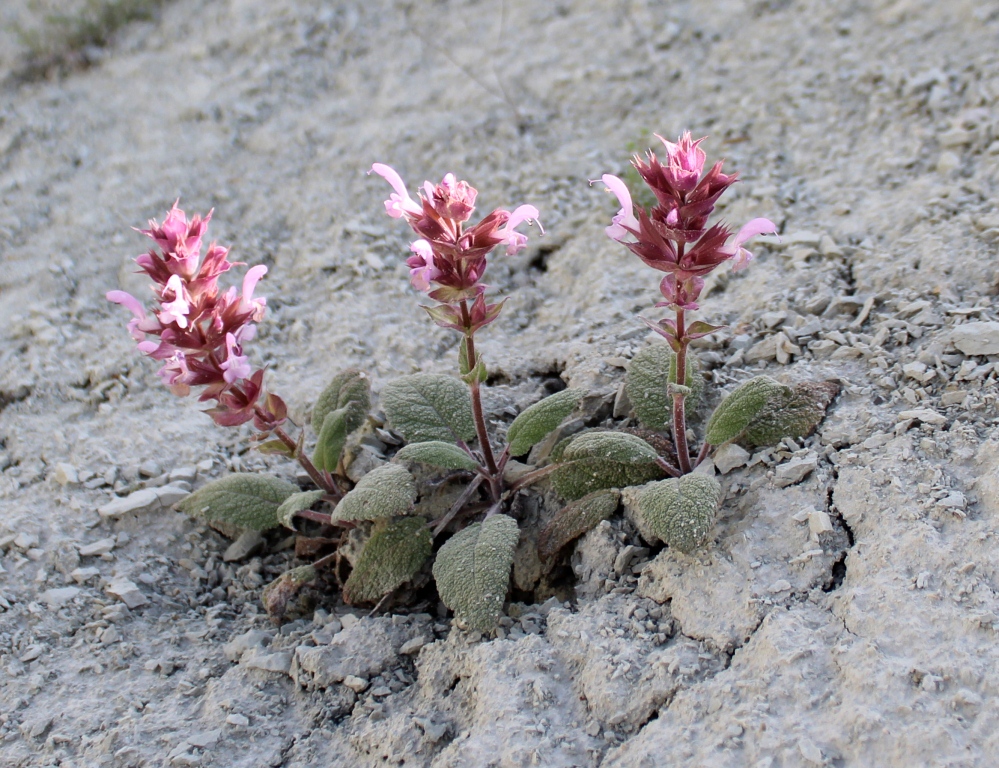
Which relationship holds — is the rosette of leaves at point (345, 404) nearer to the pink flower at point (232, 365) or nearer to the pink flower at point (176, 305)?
the pink flower at point (232, 365)

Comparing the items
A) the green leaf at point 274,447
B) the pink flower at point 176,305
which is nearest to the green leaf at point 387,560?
the green leaf at point 274,447

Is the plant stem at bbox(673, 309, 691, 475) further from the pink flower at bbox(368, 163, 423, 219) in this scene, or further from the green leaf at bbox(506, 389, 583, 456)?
the pink flower at bbox(368, 163, 423, 219)

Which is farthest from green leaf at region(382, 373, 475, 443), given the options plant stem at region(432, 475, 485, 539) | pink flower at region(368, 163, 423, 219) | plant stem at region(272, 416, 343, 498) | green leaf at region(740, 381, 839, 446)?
green leaf at region(740, 381, 839, 446)

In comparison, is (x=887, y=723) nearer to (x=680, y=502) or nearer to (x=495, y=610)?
(x=680, y=502)

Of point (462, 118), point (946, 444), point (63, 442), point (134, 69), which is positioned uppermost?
point (134, 69)

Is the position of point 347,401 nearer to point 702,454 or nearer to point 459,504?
point 459,504

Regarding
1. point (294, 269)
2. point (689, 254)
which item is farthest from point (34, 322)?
point (689, 254)

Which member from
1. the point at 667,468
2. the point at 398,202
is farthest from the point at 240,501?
the point at 667,468
